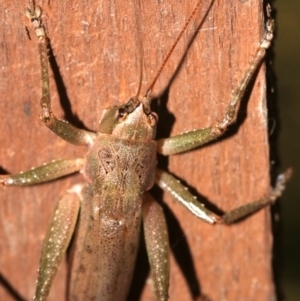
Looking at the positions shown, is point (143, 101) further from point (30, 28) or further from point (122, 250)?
point (122, 250)

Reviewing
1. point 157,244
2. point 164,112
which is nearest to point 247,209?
point 157,244

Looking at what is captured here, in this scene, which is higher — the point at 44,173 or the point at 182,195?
the point at 44,173

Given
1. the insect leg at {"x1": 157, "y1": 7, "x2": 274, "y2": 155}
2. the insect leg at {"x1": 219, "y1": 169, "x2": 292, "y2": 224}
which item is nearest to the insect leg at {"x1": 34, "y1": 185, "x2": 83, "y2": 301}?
the insect leg at {"x1": 157, "y1": 7, "x2": 274, "y2": 155}

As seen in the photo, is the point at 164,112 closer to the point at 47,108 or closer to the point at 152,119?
the point at 152,119

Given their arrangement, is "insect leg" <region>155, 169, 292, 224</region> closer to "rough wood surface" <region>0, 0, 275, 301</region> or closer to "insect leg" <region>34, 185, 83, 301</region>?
"rough wood surface" <region>0, 0, 275, 301</region>

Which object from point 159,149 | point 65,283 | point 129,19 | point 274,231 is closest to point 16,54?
point 129,19

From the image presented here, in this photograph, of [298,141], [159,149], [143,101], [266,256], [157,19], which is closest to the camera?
[157,19]
